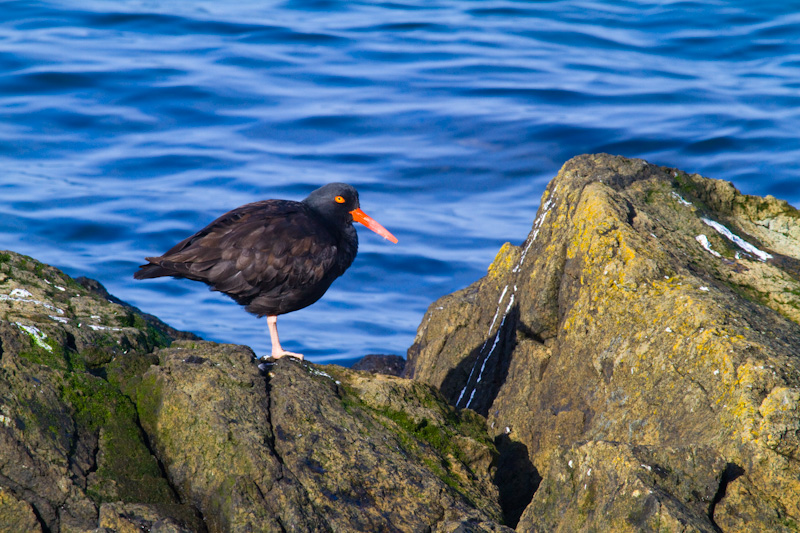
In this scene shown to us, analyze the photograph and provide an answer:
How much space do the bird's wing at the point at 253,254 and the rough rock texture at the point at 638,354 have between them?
1204mm

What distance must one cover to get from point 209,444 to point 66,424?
0.69 metres

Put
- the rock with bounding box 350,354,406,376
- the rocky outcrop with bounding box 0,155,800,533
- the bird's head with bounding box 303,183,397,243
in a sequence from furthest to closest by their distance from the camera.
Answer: the rock with bounding box 350,354,406,376 → the bird's head with bounding box 303,183,397,243 → the rocky outcrop with bounding box 0,155,800,533

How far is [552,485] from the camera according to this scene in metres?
3.87

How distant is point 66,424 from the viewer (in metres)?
3.81

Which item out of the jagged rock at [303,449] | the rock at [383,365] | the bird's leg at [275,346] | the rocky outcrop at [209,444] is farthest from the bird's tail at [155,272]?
the rock at [383,365]

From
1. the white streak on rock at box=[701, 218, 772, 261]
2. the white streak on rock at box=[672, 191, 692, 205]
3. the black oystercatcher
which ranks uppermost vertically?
the white streak on rock at box=[672, 191, 692, 205]

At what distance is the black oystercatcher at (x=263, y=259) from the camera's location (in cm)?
609

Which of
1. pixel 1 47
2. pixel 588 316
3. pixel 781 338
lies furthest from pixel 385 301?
pixel 1 47

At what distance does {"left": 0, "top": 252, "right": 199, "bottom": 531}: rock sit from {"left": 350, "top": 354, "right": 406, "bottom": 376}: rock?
4188 millimetres

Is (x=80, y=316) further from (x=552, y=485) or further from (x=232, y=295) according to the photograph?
(x=552, y=485)

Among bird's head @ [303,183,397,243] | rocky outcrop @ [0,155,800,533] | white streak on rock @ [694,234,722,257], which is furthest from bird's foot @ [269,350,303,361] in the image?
white streak on rock @ [694,234,722,257]

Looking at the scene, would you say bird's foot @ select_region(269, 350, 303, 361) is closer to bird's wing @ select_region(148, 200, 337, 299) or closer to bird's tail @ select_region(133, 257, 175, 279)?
bird's wing @ select_region(148, 200, 337, 299)

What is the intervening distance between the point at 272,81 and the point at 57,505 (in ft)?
65.8

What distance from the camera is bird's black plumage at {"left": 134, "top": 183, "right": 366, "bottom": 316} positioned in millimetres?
6090
